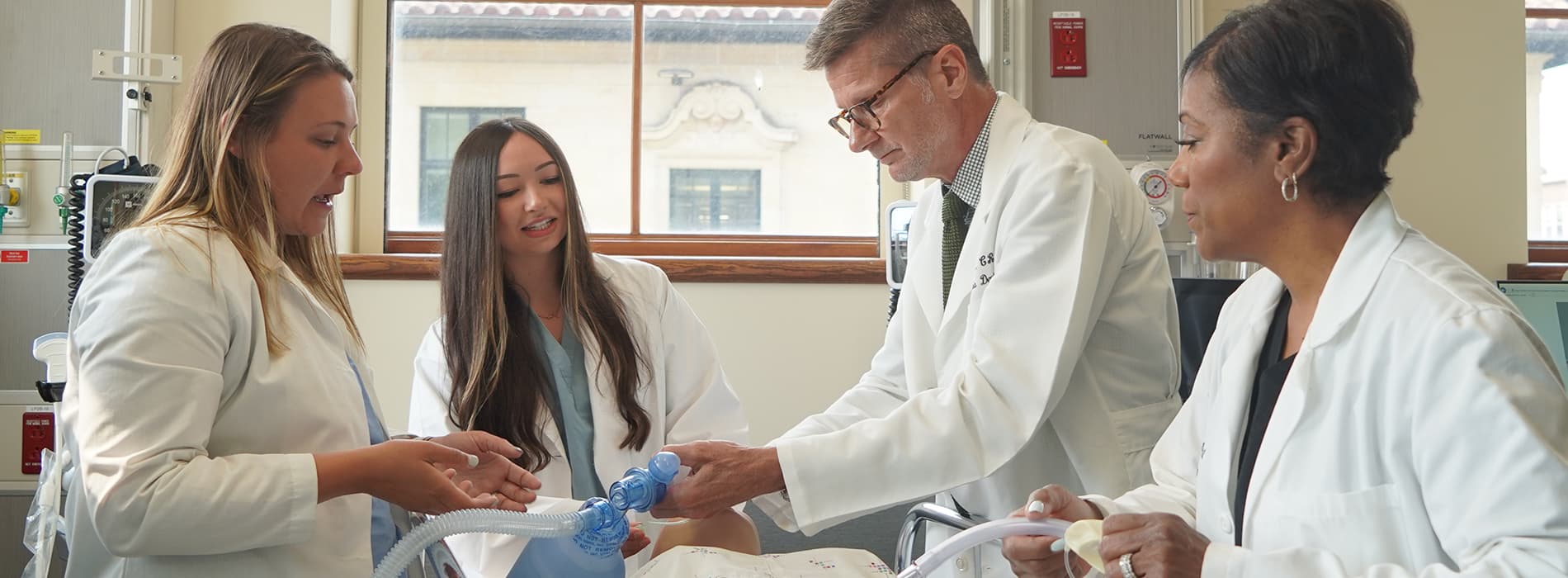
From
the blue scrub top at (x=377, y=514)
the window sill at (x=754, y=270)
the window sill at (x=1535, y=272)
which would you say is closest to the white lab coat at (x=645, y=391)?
the blue scrub top at (x=377, y=514)

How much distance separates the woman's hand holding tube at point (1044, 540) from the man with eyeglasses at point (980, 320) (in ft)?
0.57

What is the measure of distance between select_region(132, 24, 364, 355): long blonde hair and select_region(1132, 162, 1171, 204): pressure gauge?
2.36 meters

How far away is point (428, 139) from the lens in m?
3.85

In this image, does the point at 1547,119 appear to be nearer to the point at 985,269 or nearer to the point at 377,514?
the point at 985,269

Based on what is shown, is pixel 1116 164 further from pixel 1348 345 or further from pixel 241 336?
pixel 241 336

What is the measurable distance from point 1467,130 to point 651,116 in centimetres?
272

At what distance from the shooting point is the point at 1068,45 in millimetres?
3305

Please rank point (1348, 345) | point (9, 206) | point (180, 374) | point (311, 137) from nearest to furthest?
point (1348, 345) < point (180, 374) < point (311, 137) < point (9, 206)

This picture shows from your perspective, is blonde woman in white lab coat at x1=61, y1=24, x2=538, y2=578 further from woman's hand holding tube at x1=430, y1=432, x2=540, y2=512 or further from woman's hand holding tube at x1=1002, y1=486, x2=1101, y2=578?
woman's hand holding tube at x1=1002, y1=486, x2=1101, y2=578

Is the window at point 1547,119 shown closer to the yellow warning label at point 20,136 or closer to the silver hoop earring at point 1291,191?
the silver hoop earring at point 1291,191

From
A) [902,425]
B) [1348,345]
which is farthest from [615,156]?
[1348,345]

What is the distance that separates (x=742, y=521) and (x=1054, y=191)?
2.18 feet

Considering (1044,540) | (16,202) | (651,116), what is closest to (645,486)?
(1044,540)

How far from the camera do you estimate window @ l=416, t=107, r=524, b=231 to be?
12.6 ft
